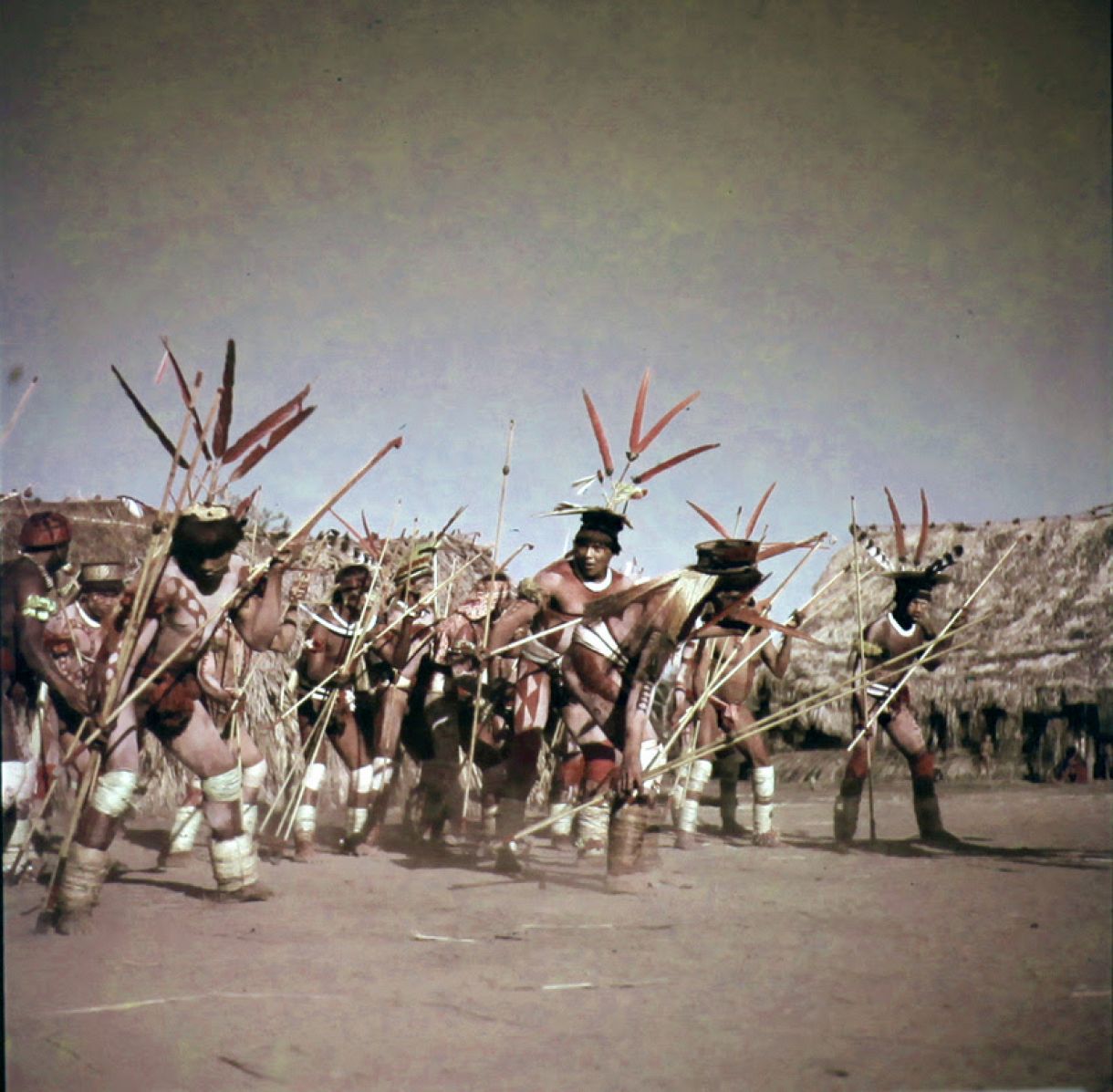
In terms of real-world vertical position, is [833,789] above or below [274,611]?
below

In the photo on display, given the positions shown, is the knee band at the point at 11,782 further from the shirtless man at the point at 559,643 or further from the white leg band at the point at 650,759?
the white leg band at the point at 650,759

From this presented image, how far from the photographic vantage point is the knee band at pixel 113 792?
4262 millimetres

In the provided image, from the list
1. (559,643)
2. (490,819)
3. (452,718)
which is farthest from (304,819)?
(559,643)

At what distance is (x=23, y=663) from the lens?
461cm

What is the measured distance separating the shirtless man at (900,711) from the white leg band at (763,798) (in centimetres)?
Result: 37

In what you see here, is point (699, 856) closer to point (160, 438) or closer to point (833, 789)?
point (160, 438)

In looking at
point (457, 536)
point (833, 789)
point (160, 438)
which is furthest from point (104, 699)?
point (833, 789)

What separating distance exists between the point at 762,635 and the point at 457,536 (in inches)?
151

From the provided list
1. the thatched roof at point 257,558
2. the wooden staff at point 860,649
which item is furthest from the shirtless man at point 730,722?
the thatched roof at point 257,558

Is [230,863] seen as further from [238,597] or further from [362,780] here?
[362,780]

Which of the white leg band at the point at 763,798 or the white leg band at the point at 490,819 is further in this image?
the white leg band at the point at 490,819

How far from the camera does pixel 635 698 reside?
507 centimetres

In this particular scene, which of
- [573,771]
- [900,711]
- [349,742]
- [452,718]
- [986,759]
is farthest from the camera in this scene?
[986,759]

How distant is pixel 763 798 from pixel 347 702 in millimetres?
2376
